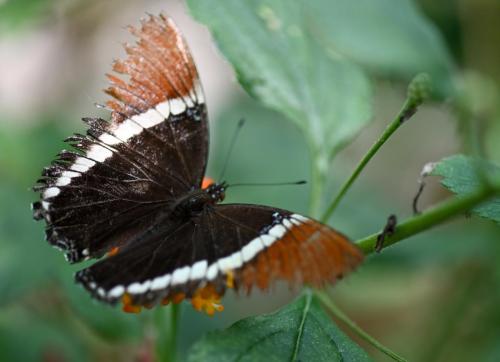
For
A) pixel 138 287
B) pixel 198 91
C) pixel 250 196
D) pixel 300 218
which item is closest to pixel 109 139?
pixel 198 91

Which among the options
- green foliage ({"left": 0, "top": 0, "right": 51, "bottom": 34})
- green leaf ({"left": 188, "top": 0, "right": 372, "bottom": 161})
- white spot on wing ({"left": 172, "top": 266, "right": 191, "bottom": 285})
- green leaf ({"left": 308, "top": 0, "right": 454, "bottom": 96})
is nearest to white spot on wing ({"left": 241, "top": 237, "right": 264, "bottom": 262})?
white spot on wing ({"left": 172, "top": 266, "right": 191, "bottom": 285})

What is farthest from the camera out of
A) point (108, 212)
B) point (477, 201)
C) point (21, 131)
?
point (21, 131)

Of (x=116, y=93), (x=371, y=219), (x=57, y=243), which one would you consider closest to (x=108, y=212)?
(x=57, y=243)

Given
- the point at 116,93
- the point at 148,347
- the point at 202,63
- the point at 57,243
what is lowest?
the point at 148,347

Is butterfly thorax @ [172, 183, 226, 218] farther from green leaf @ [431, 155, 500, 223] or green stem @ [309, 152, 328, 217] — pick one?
green leaf @ [431, 155, 500, 223]

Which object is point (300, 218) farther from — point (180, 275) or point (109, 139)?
point (109, 139)

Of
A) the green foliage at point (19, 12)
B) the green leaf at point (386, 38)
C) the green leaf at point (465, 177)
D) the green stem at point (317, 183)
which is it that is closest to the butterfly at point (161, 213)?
the green stem at point (317, 183)

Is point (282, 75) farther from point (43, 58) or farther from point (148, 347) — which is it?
point (43, 58)
